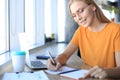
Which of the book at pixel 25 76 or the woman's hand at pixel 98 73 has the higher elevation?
the woman's hand at pixel 98 73

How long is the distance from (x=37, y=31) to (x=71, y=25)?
1.64 feet

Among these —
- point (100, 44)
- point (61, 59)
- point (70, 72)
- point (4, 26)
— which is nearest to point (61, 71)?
point (70, 72)

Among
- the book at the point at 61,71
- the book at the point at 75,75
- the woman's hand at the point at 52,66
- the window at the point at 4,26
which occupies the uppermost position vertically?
the window at the point at 4,26

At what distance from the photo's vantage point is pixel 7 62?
5.53 feet

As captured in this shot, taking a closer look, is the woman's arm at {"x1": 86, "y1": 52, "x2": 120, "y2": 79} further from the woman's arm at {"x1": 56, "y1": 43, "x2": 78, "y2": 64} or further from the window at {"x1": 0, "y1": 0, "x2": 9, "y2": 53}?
the window at {"x1": 0, "y1": 0, "x2": 9, "y2": 53}

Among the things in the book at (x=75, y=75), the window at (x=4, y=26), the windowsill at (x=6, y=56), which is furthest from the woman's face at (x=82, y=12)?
the window at (x=4, y=26)

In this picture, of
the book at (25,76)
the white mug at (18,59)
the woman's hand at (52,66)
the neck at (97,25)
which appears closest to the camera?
the book at (25,76)

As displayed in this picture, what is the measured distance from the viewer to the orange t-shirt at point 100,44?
1684mm

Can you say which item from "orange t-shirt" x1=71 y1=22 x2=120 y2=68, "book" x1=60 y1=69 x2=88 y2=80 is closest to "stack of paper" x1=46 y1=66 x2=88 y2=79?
"book" x1=60 y1=69 x2=88 y2=80

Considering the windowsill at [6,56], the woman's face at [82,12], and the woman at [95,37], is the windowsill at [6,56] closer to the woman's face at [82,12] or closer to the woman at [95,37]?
the woman at [95,37]

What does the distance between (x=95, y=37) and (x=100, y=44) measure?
0.07 meters

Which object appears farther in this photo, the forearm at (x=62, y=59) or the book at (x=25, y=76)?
the forearm at (x=62, y=59)

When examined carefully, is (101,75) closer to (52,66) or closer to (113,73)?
(113,73)

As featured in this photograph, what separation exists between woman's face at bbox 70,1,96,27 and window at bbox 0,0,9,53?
0.73 m
